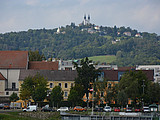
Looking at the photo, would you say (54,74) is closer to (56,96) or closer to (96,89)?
(96,89)

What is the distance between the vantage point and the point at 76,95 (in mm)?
97188

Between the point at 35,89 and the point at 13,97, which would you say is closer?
the point at 35,89

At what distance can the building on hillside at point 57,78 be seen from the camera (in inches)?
4508

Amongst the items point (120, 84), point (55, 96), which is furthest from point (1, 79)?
point (120, 84)

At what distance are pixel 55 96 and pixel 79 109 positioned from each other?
10.9 metres

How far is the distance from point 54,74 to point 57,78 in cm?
156

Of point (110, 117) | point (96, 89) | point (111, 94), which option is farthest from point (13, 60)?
point (110, 117)

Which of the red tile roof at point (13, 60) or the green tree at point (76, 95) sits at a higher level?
the red tile roof at point (13, 60)

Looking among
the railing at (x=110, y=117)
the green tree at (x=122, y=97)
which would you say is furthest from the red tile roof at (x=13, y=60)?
the railing at (x=110, y=117)

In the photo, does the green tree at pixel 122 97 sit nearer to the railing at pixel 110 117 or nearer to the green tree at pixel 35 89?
the green tree at pixel 35 89

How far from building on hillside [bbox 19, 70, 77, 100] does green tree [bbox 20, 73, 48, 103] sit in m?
8.31

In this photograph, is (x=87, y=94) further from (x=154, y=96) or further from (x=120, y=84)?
(x=154, y=96)

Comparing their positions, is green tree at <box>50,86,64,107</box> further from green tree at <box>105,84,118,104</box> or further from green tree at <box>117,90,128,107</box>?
green tree at <box>117,90,128,107</box>

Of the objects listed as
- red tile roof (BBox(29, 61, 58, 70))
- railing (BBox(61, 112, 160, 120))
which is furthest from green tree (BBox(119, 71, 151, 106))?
red tile roof (BBox(29, 61, 58, 70))
